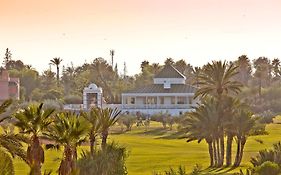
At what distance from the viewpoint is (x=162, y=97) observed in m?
125

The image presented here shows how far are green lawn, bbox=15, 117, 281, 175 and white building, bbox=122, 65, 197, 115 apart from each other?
29.2 m

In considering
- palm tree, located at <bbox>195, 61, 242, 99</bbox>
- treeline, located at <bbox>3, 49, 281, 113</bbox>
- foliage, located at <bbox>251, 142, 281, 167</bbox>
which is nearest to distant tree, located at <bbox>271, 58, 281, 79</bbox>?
treeline, located at <bbox>3, 49, 281, 113</bbox>

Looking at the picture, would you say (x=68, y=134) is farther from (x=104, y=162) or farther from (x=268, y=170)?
(x=268, y=170)

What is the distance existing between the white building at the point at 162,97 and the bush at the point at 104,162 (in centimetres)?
8073


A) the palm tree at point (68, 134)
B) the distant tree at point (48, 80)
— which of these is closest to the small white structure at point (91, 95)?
the distant tree at point (48, 80)

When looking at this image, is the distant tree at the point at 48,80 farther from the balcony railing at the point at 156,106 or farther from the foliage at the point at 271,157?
the foliage at the point at 271,157

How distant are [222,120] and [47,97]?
3348 inches

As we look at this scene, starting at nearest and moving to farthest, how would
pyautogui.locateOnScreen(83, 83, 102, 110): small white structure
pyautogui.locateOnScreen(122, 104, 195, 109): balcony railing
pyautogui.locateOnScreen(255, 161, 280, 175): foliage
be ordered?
pyautogui.locateOnScreen(255, 161, 280, 175): foliage → pyautogui.locateOnScreen(83, 83, 102, 110): small white structure → pyautogui.locateOnScreen(122, 104, 195, 109): balcony railing

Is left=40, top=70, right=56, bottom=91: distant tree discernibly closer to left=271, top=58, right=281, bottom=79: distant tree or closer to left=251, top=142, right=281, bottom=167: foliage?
left=271, top=58, right=281, bottom=79: distant tree

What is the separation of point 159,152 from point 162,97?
62.8 m

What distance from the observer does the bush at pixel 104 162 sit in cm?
3319

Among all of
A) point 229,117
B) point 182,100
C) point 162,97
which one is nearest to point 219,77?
point 229,117

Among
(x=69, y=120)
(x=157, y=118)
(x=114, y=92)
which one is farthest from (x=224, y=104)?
(x=114, y=92)

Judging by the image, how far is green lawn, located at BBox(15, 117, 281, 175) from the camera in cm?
5034
